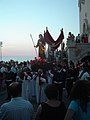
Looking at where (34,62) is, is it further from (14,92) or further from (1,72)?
(14,92)

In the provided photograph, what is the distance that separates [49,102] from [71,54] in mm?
20456

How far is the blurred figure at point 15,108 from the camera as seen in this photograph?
143 inches

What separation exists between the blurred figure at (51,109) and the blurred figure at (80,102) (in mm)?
405

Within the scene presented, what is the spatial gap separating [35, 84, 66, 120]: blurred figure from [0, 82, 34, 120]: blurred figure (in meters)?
0.18

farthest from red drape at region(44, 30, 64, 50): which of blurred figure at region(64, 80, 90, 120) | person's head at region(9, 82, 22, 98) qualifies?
blurred figure at region(64, 80, 90, 120)

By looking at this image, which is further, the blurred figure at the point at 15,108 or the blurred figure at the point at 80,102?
the blurred figure at the point at 15,108

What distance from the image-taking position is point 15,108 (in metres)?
3.62

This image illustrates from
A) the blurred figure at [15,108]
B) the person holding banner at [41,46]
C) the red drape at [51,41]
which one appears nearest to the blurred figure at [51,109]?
the blurred figure at [15,108]

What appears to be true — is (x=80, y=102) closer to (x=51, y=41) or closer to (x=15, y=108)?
(x=15, y=108)

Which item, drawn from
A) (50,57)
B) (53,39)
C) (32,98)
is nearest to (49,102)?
(32,98)

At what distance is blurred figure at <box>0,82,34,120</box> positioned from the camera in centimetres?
363

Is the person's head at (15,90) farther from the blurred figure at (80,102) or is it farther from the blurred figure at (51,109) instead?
the blurred figure at (80,102)

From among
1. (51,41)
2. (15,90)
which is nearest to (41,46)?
(51,41)

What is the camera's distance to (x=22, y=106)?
3.68 m
